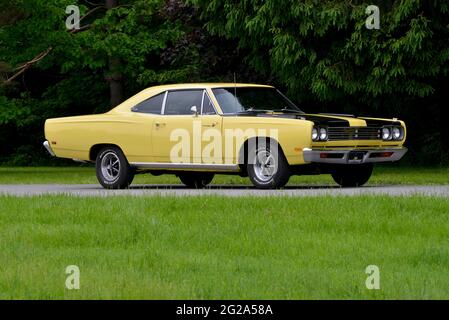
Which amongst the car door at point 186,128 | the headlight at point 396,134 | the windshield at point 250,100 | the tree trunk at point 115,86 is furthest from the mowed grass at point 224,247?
the tree trunk at point 115,86

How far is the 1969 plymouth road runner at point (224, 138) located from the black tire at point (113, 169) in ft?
0.05

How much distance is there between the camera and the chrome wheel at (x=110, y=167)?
1903cm

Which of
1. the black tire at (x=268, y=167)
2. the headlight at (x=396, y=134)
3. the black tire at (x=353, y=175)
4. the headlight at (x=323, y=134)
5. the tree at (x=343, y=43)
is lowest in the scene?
the black tire at (x=353, y=175)

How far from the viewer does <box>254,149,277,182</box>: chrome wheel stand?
17.6 metres

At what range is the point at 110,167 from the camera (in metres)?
19.1

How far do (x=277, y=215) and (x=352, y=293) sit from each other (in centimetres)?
442

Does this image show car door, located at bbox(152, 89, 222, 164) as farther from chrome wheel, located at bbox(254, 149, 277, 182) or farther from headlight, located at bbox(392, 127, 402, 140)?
headlight, located at bbox(392, 127, 402, 140)

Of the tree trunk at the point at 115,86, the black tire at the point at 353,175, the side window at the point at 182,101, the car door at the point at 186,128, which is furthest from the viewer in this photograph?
the tree trunk at the point at 115,86

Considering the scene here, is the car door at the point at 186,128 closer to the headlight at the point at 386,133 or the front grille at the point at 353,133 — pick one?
the front grille at the point at 353,133

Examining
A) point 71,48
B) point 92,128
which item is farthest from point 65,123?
point 71,48

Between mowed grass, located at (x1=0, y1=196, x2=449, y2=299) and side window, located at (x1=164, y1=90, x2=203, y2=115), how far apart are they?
4011 millimetres

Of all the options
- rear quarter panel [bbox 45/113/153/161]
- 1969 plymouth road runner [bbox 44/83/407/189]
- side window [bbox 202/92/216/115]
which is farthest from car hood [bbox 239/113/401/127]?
rear quarter panel [bbox 45/113/153/161]

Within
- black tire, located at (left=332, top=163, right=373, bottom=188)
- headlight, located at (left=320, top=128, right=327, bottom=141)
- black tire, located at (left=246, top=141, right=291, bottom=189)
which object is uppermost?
headlight, located at (left=320, top=128, right=327, bottom=141)
